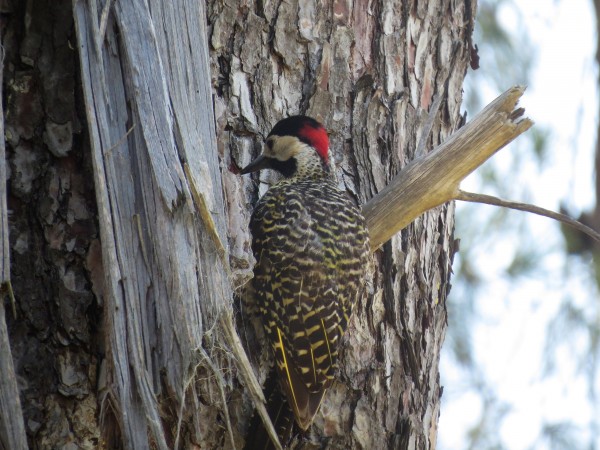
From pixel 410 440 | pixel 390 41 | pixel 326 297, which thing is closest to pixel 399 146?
pixel 390 41

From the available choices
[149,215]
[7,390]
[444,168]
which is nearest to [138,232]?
[149,215]

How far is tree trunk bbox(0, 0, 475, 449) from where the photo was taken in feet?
7.04

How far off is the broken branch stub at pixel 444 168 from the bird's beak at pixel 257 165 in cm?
38

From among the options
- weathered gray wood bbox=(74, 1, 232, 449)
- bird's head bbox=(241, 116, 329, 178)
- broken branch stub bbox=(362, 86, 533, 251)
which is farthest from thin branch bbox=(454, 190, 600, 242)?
weathered gray wood bbox=(74, 1, 232, 449)

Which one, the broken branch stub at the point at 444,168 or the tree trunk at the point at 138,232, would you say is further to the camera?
the broken branch stub at the point at 444,168

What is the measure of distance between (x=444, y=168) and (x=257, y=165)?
0.63m

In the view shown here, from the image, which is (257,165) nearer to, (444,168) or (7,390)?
(444,168)

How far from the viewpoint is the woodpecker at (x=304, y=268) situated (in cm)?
267

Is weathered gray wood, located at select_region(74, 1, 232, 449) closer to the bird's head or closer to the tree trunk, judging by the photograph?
the tree trunk

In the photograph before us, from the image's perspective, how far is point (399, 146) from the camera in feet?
10.00

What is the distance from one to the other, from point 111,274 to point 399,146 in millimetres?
1269

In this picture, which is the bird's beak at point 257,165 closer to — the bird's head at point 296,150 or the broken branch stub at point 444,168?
the bird's head at point 296,150

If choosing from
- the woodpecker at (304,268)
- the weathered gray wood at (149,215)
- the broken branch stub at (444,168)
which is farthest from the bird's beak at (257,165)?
the weathered gray wood at (149,215)

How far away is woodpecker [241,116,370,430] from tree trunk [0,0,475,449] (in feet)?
0.37
